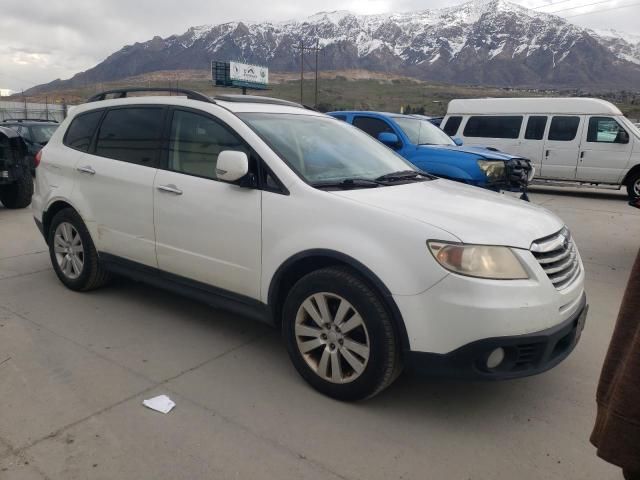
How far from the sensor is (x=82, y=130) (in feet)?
15.0

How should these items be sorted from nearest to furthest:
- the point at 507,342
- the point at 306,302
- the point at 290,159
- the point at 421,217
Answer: the point at 507,342 < the point at 421,217 < the point at 306,302 < the point at 290,159

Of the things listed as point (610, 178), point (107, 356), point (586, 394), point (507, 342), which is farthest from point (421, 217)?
point (610, 178)

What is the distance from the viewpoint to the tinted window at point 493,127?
1249 centimetres

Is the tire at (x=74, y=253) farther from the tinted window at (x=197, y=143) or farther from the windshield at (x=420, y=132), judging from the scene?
the windshield at (x=420, y=132)

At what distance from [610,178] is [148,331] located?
11082 mm

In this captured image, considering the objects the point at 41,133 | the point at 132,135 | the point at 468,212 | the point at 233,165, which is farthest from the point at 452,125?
the point at 233,165

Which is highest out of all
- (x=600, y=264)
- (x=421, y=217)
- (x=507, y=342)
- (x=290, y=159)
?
(x=290, y=159)

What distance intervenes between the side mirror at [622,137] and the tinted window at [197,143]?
10681 millimetres

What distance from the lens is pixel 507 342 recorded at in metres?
2.52

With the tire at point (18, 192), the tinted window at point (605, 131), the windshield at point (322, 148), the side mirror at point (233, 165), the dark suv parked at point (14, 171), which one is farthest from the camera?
the tinted window at point (605, 131)

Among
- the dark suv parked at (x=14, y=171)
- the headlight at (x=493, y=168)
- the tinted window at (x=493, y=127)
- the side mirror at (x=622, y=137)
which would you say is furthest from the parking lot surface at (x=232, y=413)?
the tinted window at (x=493, y=127)

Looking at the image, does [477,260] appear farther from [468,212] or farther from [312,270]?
[312,270]

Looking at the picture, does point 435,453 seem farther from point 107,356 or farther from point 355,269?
point 107,356

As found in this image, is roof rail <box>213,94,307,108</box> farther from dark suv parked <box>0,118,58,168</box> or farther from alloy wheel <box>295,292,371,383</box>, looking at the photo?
dark suv parked <box>0,118,58,168</box>
